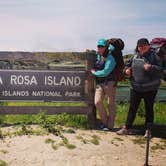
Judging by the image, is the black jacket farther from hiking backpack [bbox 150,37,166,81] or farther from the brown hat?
the brown hat

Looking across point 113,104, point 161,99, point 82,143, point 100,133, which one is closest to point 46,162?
point 82,143

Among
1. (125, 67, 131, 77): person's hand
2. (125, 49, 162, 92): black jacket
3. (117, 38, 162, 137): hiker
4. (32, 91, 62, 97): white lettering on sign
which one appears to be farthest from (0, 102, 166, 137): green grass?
(125, 67, 131, 77): person's hand

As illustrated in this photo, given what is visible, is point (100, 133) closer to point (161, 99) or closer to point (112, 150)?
point (112, 150)

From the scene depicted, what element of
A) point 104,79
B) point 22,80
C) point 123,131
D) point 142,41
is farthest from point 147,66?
point 22,80

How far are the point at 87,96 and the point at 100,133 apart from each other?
1070 mm

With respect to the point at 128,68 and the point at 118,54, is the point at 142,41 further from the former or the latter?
the point at 118,54

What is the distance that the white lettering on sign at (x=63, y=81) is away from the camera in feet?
34.9

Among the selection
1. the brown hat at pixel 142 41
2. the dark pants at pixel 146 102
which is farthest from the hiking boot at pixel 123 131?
the brown hat at pixel 142 41

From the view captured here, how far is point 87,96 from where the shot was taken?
1084 centimetres

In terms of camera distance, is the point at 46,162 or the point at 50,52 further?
the point at 50,52

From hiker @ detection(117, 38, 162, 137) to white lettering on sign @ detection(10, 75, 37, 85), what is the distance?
6.51 feet

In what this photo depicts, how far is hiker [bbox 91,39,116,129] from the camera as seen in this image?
10.2 metres

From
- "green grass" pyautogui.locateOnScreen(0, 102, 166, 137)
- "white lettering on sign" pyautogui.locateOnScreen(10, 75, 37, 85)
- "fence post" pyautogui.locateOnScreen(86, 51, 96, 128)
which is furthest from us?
"fence post" pyautogui.locateOnScreen(86, 51, 96, 128)

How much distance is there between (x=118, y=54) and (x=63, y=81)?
133cm
